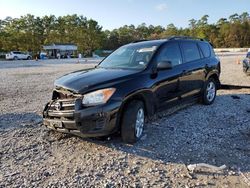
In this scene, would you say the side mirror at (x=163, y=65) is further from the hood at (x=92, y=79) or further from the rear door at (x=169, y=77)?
the hood at (x=92, y=79)

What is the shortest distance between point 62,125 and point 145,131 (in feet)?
5.46

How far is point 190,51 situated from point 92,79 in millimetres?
3121

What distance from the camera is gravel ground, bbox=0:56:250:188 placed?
3764 millimetres

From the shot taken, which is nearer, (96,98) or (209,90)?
(96,98)

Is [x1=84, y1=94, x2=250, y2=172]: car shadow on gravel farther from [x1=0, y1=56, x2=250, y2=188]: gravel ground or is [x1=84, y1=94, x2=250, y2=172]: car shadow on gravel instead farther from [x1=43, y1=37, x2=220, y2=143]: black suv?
[x1=43, y1=37, x2=220, y2=143]: black suv

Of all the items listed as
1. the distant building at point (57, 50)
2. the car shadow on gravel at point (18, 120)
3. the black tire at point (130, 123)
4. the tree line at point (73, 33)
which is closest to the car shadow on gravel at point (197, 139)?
the black tire at point (130, 123)

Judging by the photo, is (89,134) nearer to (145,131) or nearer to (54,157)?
(54,157)

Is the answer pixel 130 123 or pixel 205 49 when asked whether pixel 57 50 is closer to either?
pixel 205 49

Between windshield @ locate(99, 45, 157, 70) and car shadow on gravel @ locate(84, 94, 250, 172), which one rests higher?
windshield @ locate(99, 45, 157, 70)

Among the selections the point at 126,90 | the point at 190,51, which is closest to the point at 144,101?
the point at 126,90

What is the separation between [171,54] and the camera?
6219mm

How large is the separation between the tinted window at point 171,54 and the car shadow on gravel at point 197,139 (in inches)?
49.7

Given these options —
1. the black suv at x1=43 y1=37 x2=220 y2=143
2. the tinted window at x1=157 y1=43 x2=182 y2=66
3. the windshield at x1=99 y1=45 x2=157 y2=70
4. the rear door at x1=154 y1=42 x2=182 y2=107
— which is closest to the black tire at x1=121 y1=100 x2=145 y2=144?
the black suv at x1=43 y1=37 x2=220 y2=143

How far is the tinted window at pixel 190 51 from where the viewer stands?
6.79 meters
